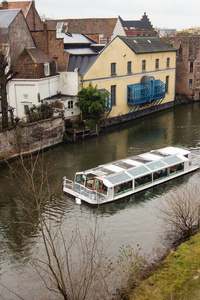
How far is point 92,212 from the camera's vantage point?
1905 centimetres

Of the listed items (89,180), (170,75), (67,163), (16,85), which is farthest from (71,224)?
(170,75)

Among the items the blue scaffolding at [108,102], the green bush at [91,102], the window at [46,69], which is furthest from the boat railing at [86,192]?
the blue scaffolding at [108,102]

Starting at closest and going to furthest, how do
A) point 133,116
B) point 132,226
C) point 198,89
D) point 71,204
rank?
point 132,226 → point 71,204 → point 133,116 → point 198,89

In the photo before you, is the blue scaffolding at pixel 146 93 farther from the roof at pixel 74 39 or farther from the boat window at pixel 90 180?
the boat window at pixel 90 180

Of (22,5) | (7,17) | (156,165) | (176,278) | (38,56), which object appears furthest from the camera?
(22,5)

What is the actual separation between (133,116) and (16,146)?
18236 mm

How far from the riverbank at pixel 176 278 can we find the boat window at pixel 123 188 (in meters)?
6.31

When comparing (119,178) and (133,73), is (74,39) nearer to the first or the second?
(133,73)

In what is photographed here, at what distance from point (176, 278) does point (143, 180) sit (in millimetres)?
9639

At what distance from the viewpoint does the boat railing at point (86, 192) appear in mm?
19641

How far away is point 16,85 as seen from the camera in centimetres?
3331

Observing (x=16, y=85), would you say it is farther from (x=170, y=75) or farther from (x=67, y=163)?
(x=170, y=75)

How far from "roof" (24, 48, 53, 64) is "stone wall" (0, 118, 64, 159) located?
258 inches

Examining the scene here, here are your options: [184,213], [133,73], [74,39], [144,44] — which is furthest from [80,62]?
[184,213]
